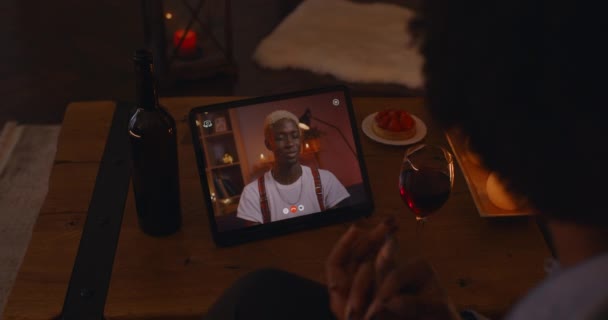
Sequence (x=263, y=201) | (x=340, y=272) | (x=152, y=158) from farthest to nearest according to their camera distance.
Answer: (x=263, y=201) < (x=152, y=158) < (x=340, y=272)

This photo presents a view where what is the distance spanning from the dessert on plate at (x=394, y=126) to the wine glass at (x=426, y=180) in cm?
20

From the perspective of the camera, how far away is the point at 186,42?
271 centimetres

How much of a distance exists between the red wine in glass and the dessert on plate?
262mm

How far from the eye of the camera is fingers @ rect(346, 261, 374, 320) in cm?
98

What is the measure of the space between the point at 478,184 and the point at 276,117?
0.47 m

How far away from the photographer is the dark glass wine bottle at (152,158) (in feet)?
3.78

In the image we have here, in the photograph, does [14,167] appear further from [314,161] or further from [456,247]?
[456,247]

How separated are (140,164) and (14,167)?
1377 mm

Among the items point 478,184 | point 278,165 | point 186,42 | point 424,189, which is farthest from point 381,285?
point 186,42

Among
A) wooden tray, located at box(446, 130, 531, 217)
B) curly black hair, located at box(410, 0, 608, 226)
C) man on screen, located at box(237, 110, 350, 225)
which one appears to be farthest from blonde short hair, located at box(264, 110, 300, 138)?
curly black hair, located at box(410, 0, 608, 226)

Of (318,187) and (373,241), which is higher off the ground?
(373,241)

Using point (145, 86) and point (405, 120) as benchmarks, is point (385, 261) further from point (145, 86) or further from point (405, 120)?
point (405, 120)

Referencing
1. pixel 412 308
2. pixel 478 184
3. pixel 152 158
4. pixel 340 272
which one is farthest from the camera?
pixel 478 184

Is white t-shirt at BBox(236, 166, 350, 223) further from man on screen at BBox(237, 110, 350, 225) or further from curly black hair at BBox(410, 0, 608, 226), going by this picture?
curly black hair at BBox(410, 0, 608, 226)
